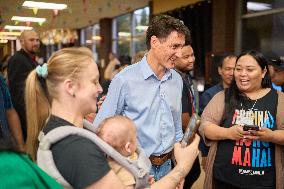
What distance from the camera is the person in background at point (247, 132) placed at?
2252 millimetres

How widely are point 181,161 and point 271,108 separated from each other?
1.05 meters

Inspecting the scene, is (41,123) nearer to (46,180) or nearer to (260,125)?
(46,180)

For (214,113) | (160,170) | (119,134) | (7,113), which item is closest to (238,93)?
(214,113)

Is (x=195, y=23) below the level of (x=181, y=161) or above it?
above

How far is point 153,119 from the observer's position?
2145mm

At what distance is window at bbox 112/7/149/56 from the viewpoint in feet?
38.1

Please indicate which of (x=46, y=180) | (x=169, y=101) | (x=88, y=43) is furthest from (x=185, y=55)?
(x=88, y=43)

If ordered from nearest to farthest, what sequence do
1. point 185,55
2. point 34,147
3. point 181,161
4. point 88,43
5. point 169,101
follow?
point 34,147 < point 181,161 < point 169,101 < point 185,55 < point 88,43

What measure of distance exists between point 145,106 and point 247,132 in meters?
0.66

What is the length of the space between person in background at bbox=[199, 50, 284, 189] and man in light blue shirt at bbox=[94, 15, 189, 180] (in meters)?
0.37

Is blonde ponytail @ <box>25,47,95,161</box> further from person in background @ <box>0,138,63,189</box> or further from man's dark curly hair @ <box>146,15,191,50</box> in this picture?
man's dark curly hair @ <box>146,15,191,50</box>

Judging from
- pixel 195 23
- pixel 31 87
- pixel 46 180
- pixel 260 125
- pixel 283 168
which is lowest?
pixel 283 168

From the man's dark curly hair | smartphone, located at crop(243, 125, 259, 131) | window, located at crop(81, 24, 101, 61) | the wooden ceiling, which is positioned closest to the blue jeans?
smartphone, located at crop(243, 125, 259, 131)

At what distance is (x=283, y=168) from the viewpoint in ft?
7.42
